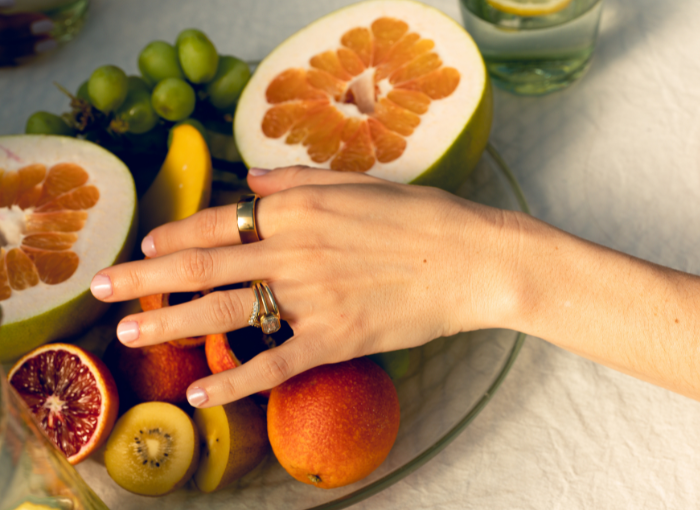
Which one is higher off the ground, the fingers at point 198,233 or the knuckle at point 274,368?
the fingers at point 198,233

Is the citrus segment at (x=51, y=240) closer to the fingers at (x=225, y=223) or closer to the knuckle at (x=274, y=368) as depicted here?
the fingers at (x=225, y=223)

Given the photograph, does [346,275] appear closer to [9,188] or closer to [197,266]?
[197,266]

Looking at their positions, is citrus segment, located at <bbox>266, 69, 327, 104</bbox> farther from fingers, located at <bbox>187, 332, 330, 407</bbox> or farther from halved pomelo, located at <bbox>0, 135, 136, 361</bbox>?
fingers, located at <bbox>187, 332, 330, 407</bbox>

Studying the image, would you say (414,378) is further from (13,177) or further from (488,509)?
(13,177)

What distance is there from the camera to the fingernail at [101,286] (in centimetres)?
60

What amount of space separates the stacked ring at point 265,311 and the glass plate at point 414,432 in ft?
0.49

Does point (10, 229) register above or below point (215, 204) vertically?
above

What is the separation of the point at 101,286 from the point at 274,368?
0.20 metres

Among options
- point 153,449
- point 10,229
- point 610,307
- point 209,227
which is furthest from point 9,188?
point 610,307

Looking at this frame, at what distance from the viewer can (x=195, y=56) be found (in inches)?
30.8

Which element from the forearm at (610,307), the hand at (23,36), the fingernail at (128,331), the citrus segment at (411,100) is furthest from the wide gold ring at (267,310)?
the hand at (23,36)

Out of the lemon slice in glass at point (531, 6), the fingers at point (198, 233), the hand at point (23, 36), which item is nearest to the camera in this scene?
the fingers at point (198, 233)

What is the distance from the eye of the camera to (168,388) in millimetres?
625

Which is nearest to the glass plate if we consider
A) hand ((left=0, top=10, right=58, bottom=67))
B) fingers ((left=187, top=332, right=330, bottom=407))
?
fingers ((left=187, top=332, right=330, bottom=407))
